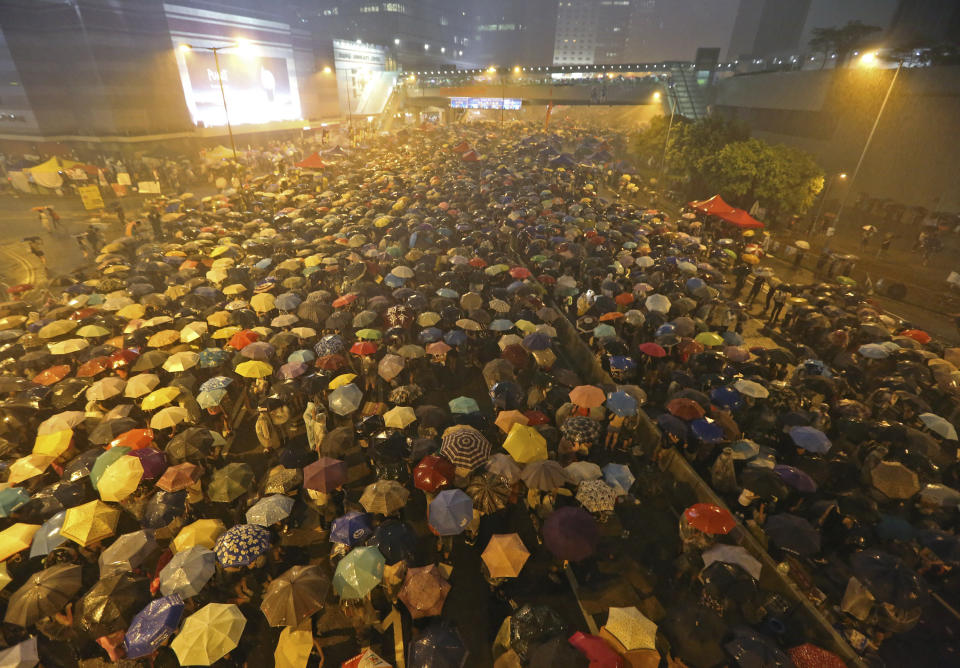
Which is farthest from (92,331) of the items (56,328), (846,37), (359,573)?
(846,37)

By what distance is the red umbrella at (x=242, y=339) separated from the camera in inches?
488

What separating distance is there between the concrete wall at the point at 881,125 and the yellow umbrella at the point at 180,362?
39915 millimetres

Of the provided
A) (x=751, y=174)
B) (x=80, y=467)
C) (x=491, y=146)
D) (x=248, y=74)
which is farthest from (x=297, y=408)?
(x=248, y=74)

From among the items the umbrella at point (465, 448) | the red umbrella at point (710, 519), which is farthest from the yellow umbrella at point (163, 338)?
the red umbrella at point (710, 519)

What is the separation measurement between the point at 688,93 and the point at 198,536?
58560mm

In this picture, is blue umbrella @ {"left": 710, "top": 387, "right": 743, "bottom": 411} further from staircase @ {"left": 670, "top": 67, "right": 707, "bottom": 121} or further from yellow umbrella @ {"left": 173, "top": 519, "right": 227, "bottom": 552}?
staircase @ {"left": 670, "top": 67, "right": 707, "bottom": 121}

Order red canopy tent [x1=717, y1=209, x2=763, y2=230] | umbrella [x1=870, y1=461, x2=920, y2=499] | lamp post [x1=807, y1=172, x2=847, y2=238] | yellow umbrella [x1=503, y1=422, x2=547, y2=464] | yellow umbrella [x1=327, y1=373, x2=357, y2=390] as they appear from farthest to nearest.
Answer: lamp post [x1=807, y1=172, x2=847, y2=238] < red canopy tent [x1=717, y1=209, x2=763, y2=230] < yellow umbrella [x1=327, y1=373, x2=357, y2=390] < yellow umbrella [x1=503, y1=422, x2=547, y2=464] < umbrella [x1=870, y1=461, x2=920, y2=499]

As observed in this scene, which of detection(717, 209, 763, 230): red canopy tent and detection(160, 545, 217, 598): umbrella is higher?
detection(717, 209, 763, 230): red canopy tent

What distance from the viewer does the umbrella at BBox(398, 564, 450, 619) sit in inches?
250

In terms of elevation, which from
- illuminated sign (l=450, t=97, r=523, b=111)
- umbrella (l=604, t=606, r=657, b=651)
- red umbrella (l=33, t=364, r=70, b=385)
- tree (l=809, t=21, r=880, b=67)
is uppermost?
tree (l=809, t=21, r=880, b=67)

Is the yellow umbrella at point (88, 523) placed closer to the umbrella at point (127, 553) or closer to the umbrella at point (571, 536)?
the umbrella at point (127, 553)

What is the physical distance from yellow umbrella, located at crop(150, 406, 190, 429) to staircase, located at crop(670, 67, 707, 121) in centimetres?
5379

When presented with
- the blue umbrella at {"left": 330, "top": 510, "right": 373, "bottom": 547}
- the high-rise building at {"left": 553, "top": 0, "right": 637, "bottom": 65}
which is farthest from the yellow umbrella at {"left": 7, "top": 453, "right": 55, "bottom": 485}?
the high-rise building at {"left": 553, "top": 0, "right": 637, "bottom": 65}

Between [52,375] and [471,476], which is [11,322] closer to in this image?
[52,375]
